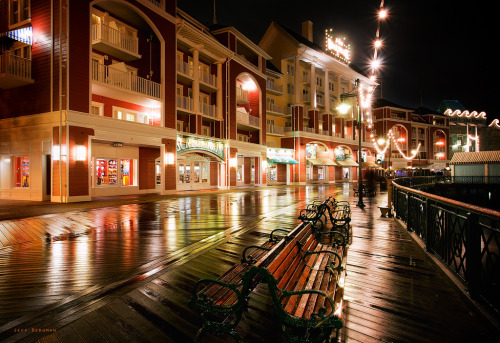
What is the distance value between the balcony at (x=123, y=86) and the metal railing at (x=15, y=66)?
3355mm

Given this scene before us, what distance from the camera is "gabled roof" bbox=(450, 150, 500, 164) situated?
33.2 meters

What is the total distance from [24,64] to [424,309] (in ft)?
67.1

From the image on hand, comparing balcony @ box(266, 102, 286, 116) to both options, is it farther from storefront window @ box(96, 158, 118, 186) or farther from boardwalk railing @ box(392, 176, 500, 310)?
boardwalk railing @ box(392, 176, 500, 310)

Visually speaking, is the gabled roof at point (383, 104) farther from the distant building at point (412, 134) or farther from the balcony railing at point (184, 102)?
the balcony railing at point (184, 102)

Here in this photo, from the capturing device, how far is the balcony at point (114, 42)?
16453mm

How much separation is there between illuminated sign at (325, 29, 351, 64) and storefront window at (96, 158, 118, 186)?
35250 millimetres

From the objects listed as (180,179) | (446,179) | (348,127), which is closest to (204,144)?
(180,179)

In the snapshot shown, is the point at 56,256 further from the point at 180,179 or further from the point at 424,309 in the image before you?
the point at 180,179

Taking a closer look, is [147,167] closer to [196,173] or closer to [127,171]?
[127,171]

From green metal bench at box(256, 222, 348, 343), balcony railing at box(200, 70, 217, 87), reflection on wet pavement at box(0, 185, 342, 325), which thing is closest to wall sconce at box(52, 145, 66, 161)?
reflection on wet pavement at box(0, 185, 342, 325)

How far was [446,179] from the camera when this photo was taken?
33250mm

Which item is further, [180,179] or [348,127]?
[348,127]

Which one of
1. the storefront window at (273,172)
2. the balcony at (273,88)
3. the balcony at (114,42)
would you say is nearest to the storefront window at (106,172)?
the balcony at (114,42)

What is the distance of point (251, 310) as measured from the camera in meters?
3.39
